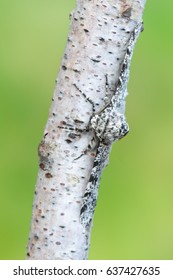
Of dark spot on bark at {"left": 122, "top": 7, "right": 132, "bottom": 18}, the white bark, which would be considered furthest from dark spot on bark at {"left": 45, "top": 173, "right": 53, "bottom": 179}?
dark spot on bark at {"left": 122, "top": 7, "right": 132, "bottom": 18}

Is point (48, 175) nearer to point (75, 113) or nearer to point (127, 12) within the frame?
point (75, 113)

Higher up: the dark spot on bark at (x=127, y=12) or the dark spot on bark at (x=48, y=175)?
the dark spot on bark at (x=127, y=12)

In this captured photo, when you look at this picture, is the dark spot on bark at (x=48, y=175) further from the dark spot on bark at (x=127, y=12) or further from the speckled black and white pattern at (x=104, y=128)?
the dark spot on bark at (x=127, y=12)

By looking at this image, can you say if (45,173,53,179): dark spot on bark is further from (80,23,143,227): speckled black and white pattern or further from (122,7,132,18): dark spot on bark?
(122,7,132,18): dark spot on bark

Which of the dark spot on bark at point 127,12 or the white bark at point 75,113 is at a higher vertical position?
the dark spot on bark at point 127,12

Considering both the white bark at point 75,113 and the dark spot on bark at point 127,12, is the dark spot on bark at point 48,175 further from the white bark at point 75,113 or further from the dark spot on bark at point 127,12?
the dark spot on bark at point 127,12

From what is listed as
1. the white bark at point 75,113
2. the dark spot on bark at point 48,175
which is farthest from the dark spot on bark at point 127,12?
the dark spot on bark at point 48,175
